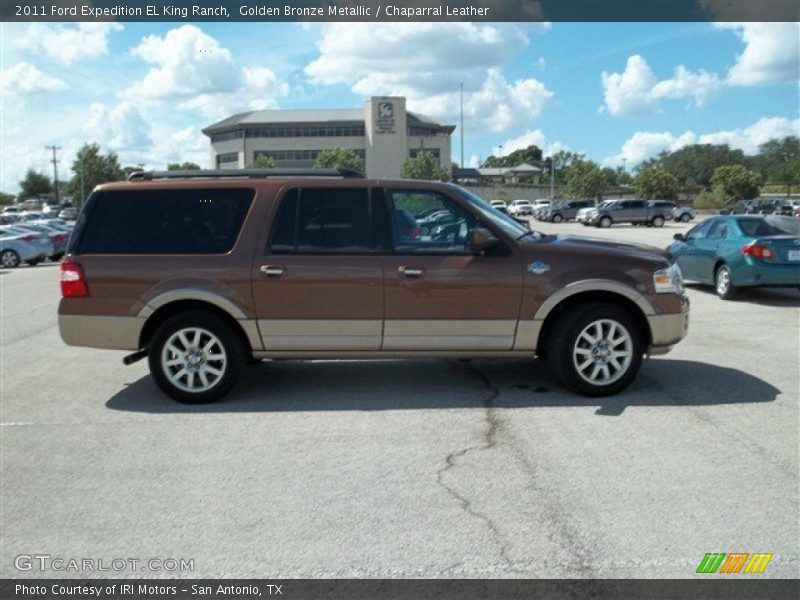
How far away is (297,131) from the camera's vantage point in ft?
362

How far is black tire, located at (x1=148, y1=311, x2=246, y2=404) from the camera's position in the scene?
6.35 metres

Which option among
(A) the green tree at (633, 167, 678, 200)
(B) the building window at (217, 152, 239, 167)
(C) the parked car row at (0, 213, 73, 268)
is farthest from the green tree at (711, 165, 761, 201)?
(B) the building window at (217, 152, 239, 167)

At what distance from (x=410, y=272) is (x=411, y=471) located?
79.1 inches

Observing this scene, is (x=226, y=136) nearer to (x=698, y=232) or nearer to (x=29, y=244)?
(x=29, y=244)

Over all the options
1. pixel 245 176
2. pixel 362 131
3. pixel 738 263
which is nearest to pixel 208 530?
pixel 245 176

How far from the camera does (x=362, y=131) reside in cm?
11119

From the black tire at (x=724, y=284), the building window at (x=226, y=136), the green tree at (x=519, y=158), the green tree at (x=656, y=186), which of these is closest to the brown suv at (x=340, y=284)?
the black tire at (x=724, y=284)

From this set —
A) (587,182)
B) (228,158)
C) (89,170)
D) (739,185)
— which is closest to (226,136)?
(228,158)

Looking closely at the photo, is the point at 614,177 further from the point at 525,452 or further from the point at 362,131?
the point at 525,452

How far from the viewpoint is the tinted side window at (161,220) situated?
21.1 feet

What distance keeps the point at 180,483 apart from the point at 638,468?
2.91 m

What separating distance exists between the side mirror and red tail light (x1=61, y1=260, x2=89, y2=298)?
3358 mm

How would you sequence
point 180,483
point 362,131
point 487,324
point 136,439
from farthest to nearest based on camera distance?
point 362,131 < point 487,324 < point 136,439 < point 180,483
